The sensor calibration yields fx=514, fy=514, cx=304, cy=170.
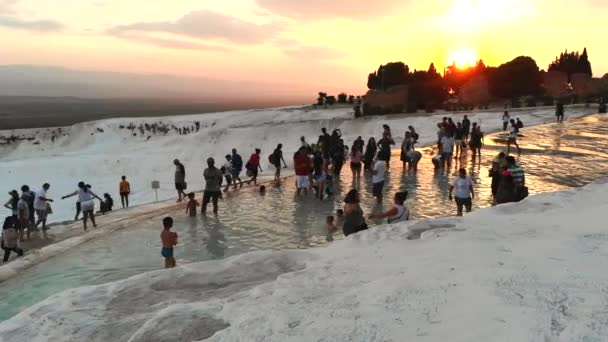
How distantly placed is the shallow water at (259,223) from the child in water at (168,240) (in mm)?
673

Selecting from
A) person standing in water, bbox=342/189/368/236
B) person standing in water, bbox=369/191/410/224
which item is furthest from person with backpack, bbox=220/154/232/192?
person standing in water, bbox=369/191/410/224

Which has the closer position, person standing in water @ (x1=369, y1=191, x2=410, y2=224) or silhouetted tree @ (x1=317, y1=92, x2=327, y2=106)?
person standing in water @ (x1=369, y1=191, x2=410, y2=224)

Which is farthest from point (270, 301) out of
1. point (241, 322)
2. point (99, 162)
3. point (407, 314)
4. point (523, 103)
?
point (523, 103)

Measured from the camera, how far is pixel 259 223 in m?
13.1

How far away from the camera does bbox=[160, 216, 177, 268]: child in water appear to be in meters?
9.57

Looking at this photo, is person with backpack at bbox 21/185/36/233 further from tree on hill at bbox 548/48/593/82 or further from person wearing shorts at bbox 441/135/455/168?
tree on hill at bbox 548/48/593/82

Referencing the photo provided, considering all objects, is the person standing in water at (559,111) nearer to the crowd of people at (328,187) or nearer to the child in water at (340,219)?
the crowd of people at (328,187)

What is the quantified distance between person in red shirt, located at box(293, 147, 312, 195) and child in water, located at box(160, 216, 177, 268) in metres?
6.01

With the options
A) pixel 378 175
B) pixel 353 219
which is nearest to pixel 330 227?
pixel 353 219

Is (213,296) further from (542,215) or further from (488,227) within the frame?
(542,215)

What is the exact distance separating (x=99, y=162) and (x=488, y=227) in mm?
34559

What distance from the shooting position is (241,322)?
20.3 ft

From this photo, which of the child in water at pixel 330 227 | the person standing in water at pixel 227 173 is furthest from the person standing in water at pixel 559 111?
the child in water at pixel 330 227

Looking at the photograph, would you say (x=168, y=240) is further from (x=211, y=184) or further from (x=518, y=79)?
(x=518, y=79)
